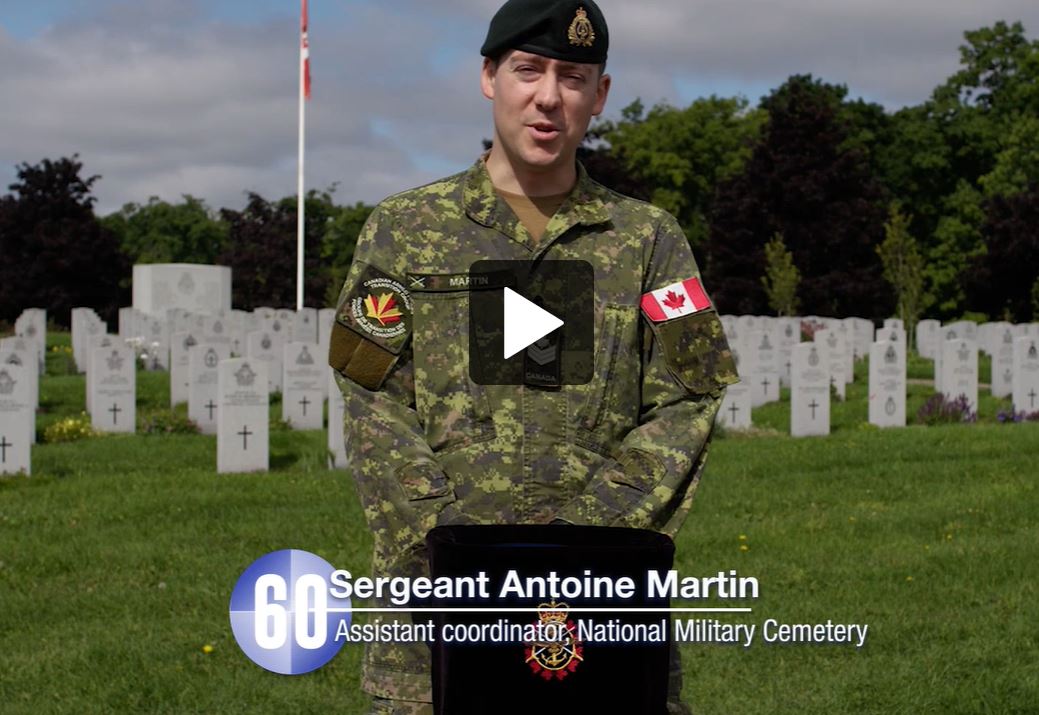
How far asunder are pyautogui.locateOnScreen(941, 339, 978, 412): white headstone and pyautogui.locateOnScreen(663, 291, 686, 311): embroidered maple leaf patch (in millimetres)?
16077

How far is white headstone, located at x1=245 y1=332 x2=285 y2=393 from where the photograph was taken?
20.2 meters

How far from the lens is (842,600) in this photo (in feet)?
24.7

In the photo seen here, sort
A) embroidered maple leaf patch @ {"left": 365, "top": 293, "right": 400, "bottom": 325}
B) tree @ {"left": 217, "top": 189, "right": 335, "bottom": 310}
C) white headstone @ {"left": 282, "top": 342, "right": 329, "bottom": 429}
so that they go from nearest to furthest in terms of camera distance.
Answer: embroidered maple leaf patch @ {"left": 365, "top": 293, "right": 400, "bottom": 325} → white headstone @ {"left": 282, "top": 342, "right": 329, "bottom": 429} → tree @ {"left": 217, "top": 189, "right": 335, "bottom": 310}

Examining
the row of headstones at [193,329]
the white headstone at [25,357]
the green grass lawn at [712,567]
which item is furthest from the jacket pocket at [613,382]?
the row of headstones at [193,329]

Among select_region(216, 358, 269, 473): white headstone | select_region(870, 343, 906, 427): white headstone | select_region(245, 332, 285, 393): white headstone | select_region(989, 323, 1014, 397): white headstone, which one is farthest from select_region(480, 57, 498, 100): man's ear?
select_region(989, 323, 1014, 397): white headstone

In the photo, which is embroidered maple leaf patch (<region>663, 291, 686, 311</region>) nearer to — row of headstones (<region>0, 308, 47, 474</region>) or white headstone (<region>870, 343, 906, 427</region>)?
row of headstones (<region>0, 308, 47, 474</region>)

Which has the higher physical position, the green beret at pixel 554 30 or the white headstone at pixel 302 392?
the green beret at pixel 554 30

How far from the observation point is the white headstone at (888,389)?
16.6m

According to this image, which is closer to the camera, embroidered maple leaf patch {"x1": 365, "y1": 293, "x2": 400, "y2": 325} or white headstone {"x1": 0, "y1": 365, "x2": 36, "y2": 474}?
embroidered maple leaf patch {"x1": 365, "y1": 293, "x2": 400, "y2": 325}

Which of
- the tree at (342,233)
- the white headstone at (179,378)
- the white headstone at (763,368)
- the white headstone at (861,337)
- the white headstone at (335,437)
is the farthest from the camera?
the tree at (342,233)

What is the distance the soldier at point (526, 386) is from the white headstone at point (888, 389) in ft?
47.4

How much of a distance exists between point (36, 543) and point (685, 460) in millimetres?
7492

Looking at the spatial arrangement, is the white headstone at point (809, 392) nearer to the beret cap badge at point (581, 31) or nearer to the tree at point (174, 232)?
the beret cap badge at point (581, 31)

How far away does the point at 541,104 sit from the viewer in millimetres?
2625
